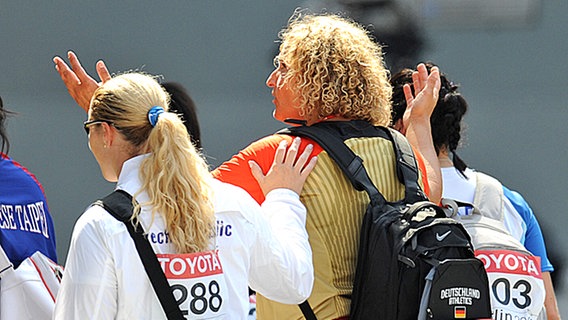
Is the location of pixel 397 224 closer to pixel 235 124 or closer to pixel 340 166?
pixel 340 166

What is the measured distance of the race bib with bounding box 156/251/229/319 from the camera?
6.38ft

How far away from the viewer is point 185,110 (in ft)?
10.5

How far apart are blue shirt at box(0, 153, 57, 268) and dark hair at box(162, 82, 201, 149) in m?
0.66

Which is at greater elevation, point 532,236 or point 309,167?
point 309,167

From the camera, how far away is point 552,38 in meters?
4.16

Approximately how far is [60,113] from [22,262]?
64.7 inches

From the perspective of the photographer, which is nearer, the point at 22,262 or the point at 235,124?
the point at 22,262

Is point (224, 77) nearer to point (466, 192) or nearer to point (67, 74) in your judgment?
point (466, 192)

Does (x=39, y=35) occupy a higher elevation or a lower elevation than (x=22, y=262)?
higher

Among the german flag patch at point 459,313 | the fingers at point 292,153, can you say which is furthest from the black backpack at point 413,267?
the fingers at point 292,153

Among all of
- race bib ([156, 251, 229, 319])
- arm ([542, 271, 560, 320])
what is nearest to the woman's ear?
race bib ([156, 251, 229, 319])

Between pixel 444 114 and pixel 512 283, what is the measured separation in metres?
0.65

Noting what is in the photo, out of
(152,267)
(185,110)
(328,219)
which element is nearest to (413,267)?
(328,219)

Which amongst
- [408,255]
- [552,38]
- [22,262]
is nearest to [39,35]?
[22,262]
